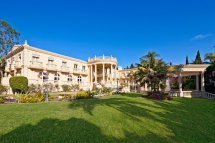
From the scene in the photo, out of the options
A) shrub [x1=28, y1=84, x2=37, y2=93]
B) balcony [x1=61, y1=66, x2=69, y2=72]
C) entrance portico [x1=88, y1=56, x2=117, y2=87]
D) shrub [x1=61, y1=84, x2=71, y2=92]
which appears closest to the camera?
shrub [x1=28, y1=84, x2=37, y2=93]

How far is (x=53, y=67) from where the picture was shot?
26.1 metres

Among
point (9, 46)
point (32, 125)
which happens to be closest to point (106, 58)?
point (9, 46)

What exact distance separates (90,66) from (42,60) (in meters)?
11.9

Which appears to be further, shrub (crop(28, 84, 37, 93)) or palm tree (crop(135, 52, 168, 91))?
shrub (crop(28, 84, 37, 93))

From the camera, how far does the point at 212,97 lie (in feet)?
60.0

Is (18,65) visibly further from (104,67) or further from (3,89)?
(104,67)

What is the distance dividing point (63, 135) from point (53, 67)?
23.4m

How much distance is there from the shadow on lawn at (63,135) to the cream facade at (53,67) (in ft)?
40.7

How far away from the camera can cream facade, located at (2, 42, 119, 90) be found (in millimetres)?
22594

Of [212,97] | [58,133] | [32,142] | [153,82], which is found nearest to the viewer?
[32,142]

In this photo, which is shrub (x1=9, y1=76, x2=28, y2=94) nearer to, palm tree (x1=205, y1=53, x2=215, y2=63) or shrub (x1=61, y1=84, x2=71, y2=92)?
shrub (x1=61, y1=84, x2=71, y2=92)

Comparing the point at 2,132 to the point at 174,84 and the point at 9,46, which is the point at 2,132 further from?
the point at 174,84

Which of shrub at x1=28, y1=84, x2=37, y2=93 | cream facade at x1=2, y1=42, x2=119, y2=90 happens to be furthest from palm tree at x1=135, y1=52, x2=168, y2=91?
shrub at x1=28, y1=84, x2=37, y2=93

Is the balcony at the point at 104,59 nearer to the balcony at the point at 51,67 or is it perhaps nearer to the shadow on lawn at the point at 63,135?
the balcony at the point at 51,67
